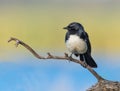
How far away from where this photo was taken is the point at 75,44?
14.6 feet

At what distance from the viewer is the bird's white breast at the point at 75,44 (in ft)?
14.5

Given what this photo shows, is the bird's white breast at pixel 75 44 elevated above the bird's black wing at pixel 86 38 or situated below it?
below

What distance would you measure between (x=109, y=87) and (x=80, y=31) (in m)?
0.78

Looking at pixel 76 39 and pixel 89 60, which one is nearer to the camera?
pixel 76 39

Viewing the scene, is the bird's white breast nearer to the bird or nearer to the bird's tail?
the bird

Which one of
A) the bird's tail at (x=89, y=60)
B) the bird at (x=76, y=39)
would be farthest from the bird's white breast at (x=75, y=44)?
the bird's tail at (x=89, y=60)

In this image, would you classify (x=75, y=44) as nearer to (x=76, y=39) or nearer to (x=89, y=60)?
(x=76, y=39)

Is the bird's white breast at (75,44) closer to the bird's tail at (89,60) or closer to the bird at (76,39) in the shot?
the bird at (76,39)

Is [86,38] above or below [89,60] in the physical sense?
above

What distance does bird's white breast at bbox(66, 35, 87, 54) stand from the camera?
14.5ft

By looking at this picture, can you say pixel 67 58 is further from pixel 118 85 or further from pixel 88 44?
pixel 88 44

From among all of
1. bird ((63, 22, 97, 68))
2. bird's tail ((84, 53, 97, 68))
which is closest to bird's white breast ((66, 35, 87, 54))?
bird ((63, 22, 97, 68))

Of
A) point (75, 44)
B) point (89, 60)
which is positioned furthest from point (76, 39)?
point (89, 60)

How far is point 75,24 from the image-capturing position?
14.6ft
